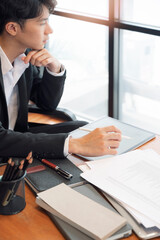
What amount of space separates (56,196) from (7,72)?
98cm

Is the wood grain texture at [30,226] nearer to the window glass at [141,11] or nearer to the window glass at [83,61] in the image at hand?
the window glass at [141,11]

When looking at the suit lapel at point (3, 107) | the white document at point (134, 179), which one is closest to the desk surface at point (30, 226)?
the white document at point (134, 179)

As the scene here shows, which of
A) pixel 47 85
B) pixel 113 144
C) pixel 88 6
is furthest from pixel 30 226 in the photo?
pixel 88 6

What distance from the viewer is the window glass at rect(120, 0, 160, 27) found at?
101 inches

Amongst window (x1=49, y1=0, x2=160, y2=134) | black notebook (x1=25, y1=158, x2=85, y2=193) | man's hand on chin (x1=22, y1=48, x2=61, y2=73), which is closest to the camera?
black notebook (x1=25, y1=158, x2=85, y2=193)

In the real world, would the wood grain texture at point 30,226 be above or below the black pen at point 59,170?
below

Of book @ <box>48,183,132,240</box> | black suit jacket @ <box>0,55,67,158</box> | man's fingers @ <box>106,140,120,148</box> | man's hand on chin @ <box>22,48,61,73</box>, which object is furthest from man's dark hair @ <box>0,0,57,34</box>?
book @ <box>48,183,132,240</box>

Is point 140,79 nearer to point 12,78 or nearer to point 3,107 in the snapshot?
point 12,78

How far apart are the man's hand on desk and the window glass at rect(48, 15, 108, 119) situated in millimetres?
1629

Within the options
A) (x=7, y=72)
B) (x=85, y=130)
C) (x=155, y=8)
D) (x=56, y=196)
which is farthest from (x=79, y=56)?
(x=56, y=196)

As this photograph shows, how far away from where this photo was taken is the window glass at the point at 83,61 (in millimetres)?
3088

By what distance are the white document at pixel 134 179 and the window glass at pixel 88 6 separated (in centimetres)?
167

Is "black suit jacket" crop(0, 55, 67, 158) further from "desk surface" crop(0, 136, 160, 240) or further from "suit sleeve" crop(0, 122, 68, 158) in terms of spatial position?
"desk surface" crop(0, 136, 160, 240)

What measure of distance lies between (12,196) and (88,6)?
213 cm
